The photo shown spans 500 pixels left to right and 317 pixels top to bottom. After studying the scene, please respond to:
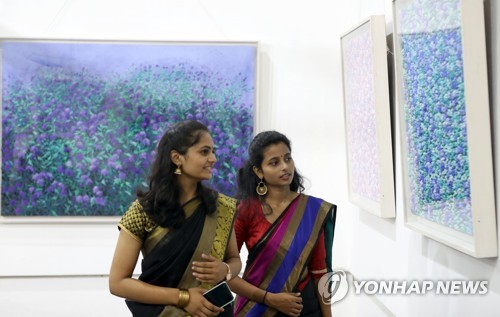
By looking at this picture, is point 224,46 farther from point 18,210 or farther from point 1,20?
point 18,210

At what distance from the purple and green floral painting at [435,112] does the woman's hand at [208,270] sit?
0.83m

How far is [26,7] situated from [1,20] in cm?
18

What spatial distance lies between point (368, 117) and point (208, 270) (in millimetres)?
A: 1472

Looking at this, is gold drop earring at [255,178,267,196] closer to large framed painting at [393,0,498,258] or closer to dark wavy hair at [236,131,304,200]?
dark wavy hair at [236,131,304,200]

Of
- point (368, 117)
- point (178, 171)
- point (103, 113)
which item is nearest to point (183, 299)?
point (178, 171)

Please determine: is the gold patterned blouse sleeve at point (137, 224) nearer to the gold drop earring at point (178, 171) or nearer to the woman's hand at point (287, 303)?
the gold drop earring at point (178, 171)

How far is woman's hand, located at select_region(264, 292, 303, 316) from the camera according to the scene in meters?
2.30

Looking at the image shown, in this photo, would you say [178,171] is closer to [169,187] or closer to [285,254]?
[169,187]

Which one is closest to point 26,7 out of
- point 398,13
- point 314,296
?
point 398,13

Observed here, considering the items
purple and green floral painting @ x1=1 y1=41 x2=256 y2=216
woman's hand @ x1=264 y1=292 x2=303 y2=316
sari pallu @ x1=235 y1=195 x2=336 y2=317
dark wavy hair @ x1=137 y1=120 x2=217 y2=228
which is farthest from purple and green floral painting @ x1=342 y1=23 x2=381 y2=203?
dark wavy hair @ x1=137 y1=120 x2=217 y2=228

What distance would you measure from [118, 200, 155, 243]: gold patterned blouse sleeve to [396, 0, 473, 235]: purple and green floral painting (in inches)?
40.8

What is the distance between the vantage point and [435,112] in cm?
219

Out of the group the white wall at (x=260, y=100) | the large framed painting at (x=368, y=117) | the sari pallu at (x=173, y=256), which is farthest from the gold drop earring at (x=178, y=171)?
the white wall at (x=260, y=100)

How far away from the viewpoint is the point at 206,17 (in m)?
3.99
